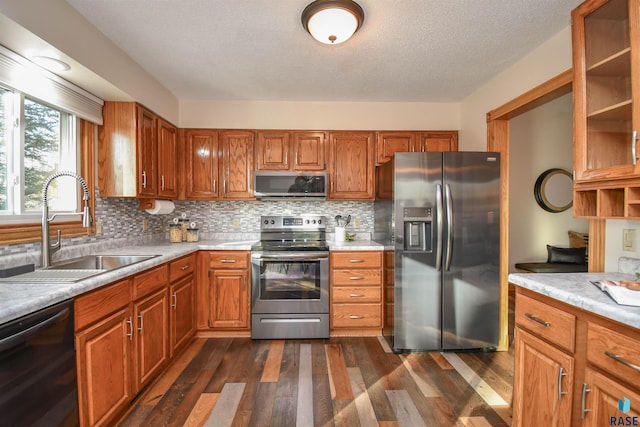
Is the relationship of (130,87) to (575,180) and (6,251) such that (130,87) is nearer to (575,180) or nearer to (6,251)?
(6,251)

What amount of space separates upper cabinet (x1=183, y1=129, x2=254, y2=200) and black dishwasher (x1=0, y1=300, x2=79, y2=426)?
6.56 feet

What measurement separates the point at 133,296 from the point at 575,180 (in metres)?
2.65

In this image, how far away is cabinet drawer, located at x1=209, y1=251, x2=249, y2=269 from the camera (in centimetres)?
282

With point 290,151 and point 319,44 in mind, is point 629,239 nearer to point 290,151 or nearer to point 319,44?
point 319,44

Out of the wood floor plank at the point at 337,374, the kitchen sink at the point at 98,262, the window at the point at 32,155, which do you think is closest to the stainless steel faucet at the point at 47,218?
the kitchen sink at the point at 98,262

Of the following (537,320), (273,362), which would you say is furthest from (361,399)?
(537,320)

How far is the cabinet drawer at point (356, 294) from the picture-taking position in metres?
2.86

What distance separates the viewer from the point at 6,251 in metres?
1.64

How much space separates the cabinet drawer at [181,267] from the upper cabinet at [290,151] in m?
1.19

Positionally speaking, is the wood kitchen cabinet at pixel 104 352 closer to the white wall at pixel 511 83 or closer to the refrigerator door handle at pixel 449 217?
the refrigerator door handle at pixel 449 217

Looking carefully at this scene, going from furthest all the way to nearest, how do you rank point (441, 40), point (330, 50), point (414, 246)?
1. point (414, 246)
2. point (330, 50)
3. point (441, 40)

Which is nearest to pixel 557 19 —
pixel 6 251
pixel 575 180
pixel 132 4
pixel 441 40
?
pixel 441 40

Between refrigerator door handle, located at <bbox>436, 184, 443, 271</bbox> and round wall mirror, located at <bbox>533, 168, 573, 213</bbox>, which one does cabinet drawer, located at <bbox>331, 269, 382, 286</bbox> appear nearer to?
refrigerator door handle, located at <bbox>436, 184, 443, 271</bbox>

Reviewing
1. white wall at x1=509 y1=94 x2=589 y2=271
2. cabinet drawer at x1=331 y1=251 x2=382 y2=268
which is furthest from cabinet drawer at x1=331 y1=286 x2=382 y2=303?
white wall at x1=509 y1=94 x2=589 y2=271
